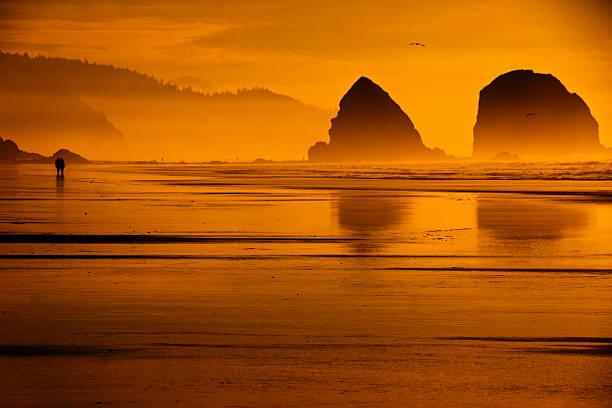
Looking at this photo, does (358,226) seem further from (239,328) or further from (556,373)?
(556,373)

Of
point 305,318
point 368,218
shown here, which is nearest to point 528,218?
point 368,218

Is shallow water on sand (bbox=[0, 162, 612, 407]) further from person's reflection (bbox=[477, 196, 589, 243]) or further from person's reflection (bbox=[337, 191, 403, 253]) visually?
person's reflection (bbox=[477, 196, 589, 243])

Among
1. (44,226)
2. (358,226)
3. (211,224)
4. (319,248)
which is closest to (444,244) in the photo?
(319,248)

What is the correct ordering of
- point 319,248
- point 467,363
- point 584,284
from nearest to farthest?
point 467,363 → point 584,284 → point 319,248

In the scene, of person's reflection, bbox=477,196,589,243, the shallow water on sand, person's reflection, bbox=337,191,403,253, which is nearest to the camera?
the shallow water on sand

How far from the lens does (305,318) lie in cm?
1158

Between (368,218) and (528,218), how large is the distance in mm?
Answer: 5197

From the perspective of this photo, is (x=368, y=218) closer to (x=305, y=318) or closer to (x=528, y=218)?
(x=528, y=218)

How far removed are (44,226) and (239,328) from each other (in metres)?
17.2

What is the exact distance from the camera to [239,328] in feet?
35.7

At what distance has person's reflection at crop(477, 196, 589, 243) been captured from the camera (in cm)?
2495

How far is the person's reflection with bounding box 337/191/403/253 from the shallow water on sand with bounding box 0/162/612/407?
0.27 m

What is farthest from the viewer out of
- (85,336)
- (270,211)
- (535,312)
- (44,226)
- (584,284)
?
(270,211)

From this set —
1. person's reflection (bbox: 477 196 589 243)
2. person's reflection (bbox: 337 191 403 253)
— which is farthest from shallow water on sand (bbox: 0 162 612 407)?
person's reflection (bbox: 477 196 589 243)
